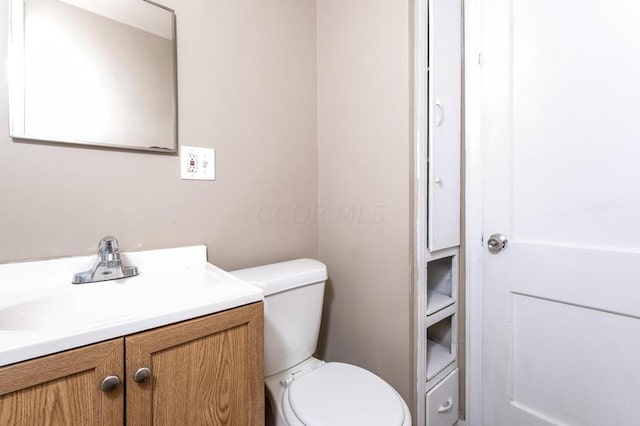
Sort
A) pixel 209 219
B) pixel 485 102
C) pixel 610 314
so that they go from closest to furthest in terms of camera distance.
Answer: pixel 610 314, pixel 209 219, pixel 485 102

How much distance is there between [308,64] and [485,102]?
867mm

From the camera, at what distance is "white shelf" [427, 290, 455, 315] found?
1.26 metres

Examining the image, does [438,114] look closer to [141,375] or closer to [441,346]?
[441,346]

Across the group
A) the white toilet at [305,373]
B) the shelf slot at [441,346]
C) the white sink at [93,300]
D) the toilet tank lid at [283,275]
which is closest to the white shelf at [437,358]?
the shelf slot at [441,346]

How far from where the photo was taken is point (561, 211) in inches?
43.6

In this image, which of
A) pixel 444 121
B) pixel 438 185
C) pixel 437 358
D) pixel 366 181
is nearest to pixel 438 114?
pixel 444 121

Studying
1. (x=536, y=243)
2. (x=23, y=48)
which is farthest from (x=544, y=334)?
(x=23, y=48)

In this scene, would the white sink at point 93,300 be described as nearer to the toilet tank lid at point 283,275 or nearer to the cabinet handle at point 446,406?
the toilet tank lid at point 283,275

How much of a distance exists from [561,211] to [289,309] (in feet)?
3.69

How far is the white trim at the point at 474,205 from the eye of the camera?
130cm

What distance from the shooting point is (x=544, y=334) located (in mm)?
1162

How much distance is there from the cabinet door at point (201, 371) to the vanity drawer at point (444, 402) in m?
0.83

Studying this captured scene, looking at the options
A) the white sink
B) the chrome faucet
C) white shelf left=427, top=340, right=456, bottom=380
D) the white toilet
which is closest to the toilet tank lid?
the white toilet

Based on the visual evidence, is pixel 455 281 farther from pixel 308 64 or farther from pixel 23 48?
pixel 23 48
